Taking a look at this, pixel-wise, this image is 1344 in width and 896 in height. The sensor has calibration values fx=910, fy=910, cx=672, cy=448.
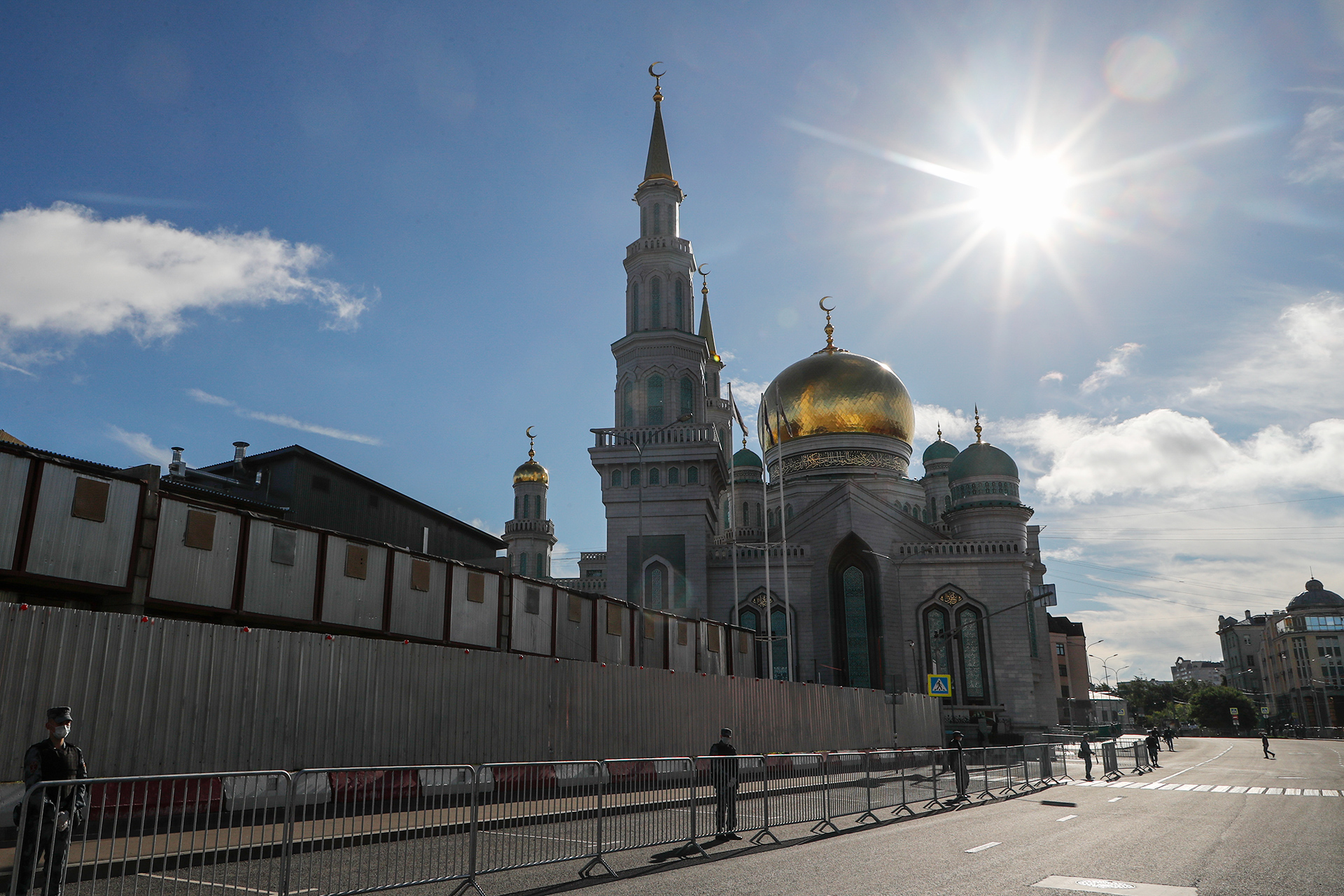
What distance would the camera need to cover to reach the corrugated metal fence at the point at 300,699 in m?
11.0

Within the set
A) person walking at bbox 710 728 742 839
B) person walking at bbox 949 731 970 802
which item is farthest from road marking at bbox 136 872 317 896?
person walking at bbox 949 731 970 802

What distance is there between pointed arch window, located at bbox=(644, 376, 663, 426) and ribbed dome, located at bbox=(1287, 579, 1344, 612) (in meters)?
102

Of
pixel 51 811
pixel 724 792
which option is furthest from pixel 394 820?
pixel 724 792

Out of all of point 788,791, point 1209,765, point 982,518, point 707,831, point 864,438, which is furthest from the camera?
point 864,438

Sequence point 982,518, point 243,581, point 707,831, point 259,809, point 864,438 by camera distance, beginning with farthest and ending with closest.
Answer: point 864,438
point 982,518
point 243,581
point 707,831
point 259,809

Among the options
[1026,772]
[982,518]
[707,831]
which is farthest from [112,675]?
[982,518]

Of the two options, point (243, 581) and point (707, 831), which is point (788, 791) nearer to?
point (707, 831)

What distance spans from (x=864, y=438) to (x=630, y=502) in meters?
18.7

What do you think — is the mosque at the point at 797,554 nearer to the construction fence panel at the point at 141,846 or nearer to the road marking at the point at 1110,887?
the road marking at the point at 1110,887

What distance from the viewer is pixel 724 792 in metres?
12.4

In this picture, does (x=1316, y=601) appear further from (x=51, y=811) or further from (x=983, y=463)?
(x=51, y=811)

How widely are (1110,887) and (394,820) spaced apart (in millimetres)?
7036

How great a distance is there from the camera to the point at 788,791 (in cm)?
1378

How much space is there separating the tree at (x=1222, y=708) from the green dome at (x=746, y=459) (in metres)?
70.0
